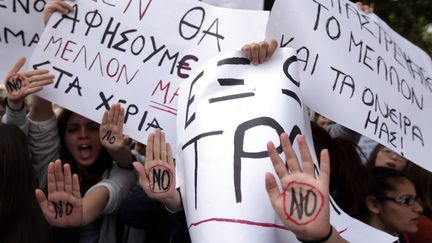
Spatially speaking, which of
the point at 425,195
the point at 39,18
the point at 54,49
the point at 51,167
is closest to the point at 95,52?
the point at 54,49

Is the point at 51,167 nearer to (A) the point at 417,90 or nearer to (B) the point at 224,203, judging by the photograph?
(B) the point at 224,203

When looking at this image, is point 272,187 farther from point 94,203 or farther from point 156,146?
point 94,203

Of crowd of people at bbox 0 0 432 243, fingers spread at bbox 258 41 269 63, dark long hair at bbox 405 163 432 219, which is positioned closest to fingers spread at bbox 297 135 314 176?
crowd of people at bbox 0 0 432 243

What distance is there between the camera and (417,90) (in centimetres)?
241

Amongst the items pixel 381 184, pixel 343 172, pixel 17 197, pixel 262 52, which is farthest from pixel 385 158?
pixel 17 197

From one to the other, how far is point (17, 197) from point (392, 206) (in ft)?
4.70

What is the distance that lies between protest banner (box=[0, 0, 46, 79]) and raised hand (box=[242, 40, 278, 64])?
99cm

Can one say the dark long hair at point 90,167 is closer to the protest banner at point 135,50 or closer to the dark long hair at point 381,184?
the protest banner at point 135,50

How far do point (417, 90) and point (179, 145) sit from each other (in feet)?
3.54

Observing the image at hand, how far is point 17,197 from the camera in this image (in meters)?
2.00

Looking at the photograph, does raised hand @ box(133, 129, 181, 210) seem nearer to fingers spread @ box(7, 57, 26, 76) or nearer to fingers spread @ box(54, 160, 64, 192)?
fingers spread @ box(54, 160, 64, 192)

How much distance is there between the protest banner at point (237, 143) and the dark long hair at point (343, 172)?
18.5 inches

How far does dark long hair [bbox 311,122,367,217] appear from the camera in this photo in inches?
93.0

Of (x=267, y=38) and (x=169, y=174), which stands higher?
(x=267, y=38)
